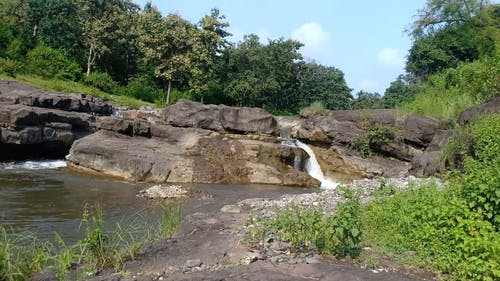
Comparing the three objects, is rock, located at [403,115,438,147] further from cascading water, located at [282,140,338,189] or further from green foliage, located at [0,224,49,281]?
green foliage, located at [0,224,49,281]

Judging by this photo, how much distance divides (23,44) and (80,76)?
16.7 ft

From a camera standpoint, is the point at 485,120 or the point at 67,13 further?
the point at 67,13

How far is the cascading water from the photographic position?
21564 millimetres

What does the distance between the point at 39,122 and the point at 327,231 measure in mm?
18207

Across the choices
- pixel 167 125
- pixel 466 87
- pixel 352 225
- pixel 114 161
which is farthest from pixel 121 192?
pixel 466 87

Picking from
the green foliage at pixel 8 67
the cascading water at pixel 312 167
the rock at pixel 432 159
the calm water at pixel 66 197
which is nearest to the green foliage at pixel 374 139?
the cascading water at pixel 312 167

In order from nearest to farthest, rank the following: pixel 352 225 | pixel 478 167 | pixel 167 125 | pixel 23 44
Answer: pixel 352 225 → pixel 478 167 → pixel 167 125 → pixel 23 44

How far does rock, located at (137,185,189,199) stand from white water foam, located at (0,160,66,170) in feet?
24.1

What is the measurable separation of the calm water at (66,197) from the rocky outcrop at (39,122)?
51.2 inches

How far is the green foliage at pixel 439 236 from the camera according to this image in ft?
19.2

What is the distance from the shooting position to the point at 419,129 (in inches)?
874

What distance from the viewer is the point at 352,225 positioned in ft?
21.6

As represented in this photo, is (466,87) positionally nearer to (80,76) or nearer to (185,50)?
(185,50)

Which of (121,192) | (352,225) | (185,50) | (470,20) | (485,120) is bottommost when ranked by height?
(121,192)
